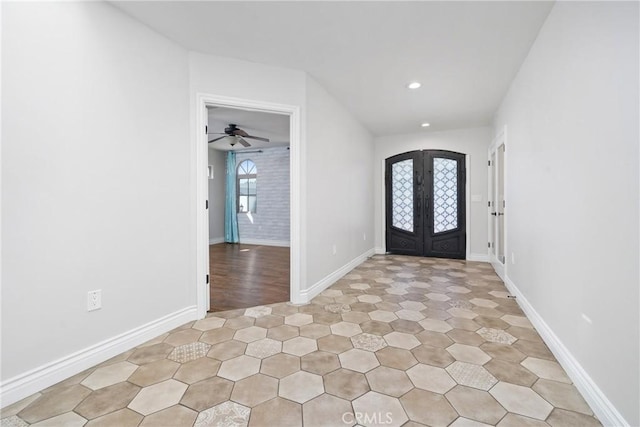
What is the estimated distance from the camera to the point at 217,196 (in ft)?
25.7

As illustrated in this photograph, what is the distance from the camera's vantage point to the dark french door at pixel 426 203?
5477mm

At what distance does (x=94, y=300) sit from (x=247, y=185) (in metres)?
6.10

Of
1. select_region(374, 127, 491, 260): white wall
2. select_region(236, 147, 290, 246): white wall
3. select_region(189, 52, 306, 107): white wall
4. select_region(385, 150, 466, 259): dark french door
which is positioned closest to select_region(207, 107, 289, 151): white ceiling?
select_region(236, 147, 290, 246): white wall

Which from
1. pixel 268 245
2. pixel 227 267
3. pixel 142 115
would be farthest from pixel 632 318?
pixel 268 245

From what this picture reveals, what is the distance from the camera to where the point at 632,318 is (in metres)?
1.21

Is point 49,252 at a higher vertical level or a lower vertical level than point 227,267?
higher

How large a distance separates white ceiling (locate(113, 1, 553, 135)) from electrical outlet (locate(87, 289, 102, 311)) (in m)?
1.90

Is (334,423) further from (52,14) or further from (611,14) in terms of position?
(52,14)

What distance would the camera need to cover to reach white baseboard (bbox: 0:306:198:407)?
1.58 meters

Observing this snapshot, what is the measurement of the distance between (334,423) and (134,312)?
1.65 m

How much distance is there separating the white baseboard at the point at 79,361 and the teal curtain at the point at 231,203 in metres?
5.45

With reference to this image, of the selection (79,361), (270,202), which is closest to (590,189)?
(79,361)

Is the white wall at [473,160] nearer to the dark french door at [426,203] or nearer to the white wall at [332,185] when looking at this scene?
the dark french door at [426,203]

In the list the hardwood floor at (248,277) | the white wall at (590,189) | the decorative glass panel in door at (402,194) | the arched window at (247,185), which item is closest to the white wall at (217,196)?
the arched window at (247,185)
